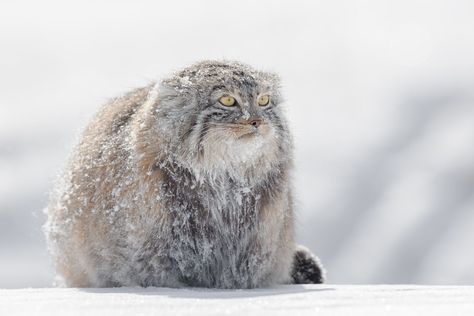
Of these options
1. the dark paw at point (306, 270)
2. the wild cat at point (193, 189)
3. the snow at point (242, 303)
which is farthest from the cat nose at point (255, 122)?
the dark paw at point (306, 270)

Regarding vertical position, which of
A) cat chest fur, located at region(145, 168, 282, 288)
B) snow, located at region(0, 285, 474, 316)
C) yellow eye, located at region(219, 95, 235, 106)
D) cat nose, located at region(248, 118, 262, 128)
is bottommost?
cat chest fur, located at region(145, 168, 282, 288)

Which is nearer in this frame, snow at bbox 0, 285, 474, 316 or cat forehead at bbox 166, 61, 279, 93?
snow at bbox 0, 285, 474, 316

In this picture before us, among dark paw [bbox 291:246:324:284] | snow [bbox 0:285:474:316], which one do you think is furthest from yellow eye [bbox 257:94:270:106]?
dark paw [bbox 291:246:324:284]

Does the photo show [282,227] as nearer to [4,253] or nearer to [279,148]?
[279,148]

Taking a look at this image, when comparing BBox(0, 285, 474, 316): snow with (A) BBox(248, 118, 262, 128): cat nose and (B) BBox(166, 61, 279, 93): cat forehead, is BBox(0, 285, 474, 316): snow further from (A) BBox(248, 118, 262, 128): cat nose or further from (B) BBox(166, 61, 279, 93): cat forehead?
(B) BBox(166, 61, 279, 93): cat forehead

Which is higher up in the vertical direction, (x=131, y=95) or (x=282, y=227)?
(x=131, y=95)

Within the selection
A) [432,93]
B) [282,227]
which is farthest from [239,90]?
[432,93]

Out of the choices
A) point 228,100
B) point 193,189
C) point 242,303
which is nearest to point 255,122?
point 228,100
